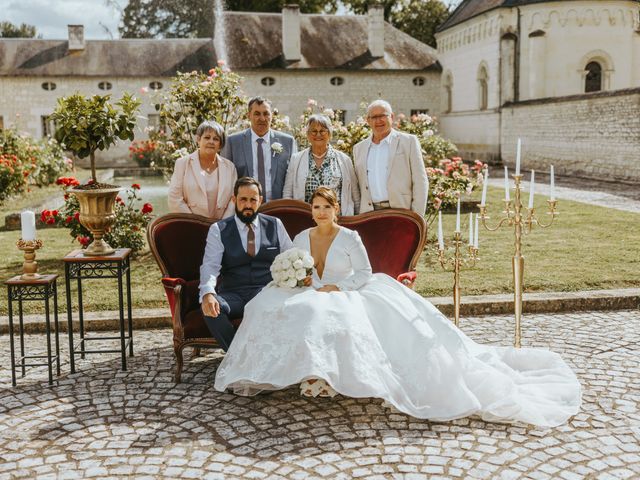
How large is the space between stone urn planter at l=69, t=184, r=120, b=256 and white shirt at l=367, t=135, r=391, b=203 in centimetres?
224

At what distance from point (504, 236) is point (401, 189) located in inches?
213

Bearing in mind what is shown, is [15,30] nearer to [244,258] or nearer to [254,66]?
[254,66]

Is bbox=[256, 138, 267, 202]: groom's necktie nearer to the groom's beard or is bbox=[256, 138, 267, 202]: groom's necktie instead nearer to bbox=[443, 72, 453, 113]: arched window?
the groom's beard

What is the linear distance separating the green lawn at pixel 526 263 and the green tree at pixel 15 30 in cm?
6132

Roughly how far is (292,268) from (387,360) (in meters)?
0.95

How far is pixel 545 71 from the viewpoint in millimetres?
28844

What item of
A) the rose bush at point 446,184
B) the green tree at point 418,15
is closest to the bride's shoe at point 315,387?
the rose bush at point 446,184

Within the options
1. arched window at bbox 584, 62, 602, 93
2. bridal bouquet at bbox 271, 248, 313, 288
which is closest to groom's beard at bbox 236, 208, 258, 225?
bridal bouquet at bbox 271, 248, 313, 288

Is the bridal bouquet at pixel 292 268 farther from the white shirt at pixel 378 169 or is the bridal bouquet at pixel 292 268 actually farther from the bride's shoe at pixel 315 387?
the white shirt at pixel 378 169

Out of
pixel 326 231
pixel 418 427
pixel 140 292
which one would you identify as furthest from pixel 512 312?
pixel 140 292

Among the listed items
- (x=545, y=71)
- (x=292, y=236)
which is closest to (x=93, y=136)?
(x=292, y=236)

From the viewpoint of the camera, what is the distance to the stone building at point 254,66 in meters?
33.9

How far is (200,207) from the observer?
6223mm

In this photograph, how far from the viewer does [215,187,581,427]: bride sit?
4.40 m
